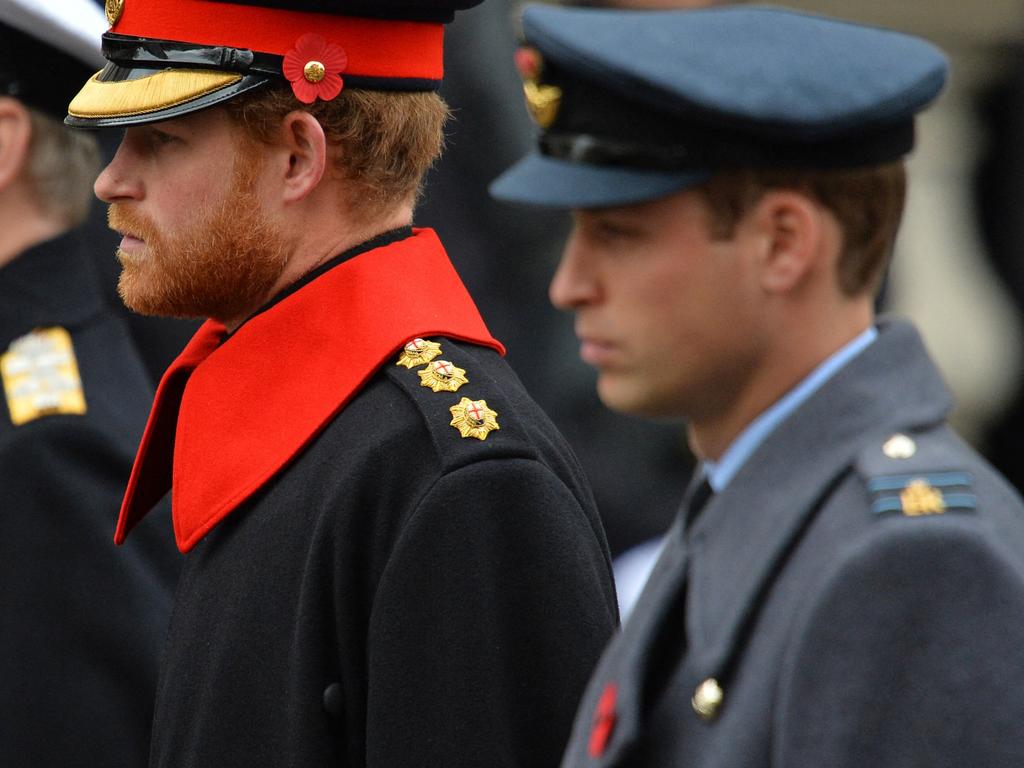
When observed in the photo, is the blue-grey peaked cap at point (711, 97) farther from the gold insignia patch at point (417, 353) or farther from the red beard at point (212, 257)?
the red beard at point (212, 257)

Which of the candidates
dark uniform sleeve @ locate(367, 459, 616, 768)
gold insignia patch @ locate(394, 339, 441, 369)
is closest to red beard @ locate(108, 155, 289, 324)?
gold insignia patch @ locate(394, 339, 441, 369)

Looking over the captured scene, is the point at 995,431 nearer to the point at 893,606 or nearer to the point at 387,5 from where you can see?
the point at 387,5

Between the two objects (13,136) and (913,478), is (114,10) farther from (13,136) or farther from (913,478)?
(913,478)

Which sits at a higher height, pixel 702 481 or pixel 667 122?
pixel 667 122

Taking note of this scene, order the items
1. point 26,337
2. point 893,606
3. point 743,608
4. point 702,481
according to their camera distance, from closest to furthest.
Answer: point 893,606 → point 743,608 → point 702,481 → point 26,337

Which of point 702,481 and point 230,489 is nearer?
point 702,481

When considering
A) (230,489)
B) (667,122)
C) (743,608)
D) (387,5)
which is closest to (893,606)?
(743,608)

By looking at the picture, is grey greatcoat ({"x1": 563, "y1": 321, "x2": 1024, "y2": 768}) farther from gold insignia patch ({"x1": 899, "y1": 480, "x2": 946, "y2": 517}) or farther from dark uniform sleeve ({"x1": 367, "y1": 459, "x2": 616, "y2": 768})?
dark uniform sleeve ({"x1": 367, "y1": 459, "x2": 616, "y2": 768})

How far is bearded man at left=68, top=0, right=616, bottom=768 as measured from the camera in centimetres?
289

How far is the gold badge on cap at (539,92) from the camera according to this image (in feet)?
8.07

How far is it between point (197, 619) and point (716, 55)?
144 centimetres

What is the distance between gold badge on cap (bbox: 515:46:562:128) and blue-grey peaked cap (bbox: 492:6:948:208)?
0.01m

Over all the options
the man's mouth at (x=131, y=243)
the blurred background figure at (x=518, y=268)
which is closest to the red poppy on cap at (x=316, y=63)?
the man's mouth at (x=131, y=243)

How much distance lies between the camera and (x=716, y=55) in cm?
227
